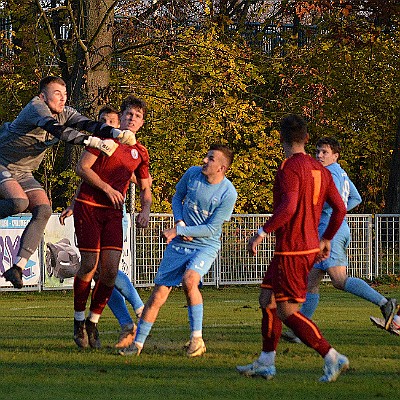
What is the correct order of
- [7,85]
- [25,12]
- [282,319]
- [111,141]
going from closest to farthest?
1. [282,319]
2. [111,141]
3. [25,12]
4. [7,85]

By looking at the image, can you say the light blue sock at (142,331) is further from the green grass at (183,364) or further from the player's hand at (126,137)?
the player's hand at (126,137)

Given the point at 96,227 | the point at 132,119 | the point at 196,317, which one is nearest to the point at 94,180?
the point at 96,227

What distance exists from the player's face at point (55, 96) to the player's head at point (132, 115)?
57 cm

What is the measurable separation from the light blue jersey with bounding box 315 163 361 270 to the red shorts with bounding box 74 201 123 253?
2315 mm

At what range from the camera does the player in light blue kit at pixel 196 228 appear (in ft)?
35.0

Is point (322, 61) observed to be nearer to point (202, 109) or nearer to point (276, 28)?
point (276, 28)

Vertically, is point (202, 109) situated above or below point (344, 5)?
below

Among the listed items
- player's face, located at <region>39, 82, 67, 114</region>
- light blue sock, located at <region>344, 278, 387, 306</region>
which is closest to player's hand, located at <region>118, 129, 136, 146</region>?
player's face, located at <region>39, 82, 67, 114</region>

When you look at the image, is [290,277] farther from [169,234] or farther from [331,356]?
[169,234]

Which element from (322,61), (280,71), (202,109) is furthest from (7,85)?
(322,61)

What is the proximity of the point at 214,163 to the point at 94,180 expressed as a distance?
109 cm

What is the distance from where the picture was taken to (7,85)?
33219 millimetres

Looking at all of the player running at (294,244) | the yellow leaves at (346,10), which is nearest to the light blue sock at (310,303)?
the player running at (294,244)

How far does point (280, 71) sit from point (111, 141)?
27613 millimetres
